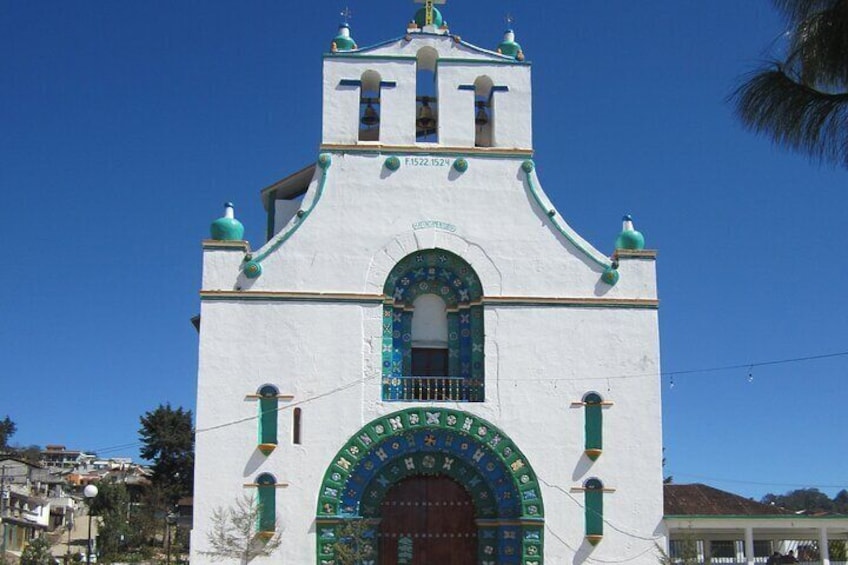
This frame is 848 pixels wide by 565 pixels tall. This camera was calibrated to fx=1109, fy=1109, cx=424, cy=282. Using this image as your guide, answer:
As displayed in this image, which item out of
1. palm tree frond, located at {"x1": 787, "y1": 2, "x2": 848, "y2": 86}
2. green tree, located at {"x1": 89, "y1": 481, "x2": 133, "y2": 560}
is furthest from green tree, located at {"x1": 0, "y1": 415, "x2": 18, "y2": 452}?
palm tree frond, located at {"x1": 787, "y1": 2, "x2": 848, "y2": 86}

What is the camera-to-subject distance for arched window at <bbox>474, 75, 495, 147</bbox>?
80.9ft

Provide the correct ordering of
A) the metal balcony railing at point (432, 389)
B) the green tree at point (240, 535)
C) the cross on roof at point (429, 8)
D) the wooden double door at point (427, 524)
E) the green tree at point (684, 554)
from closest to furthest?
the green tree at point (684, 554)
the green tree at point (240, 535)
the wooden double door at point (427, 524)
the metal balcony railing at point (432, 389)
the cross on roof at point (429, 8)

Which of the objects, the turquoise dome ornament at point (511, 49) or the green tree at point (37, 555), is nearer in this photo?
the turquoise dome ornament at point (511, 49)

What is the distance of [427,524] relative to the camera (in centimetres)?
2225

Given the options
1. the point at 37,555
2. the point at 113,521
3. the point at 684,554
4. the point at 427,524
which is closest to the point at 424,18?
the point at 427,524

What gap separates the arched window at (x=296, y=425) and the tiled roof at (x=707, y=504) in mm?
7653

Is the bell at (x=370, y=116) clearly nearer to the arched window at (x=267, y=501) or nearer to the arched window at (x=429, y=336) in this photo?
the arched window at (x=429, y=336)

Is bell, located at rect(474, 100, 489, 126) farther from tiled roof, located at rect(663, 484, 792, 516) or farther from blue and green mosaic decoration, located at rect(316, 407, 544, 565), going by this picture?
tiled roof, located at rect(663, 484, 792, 516)

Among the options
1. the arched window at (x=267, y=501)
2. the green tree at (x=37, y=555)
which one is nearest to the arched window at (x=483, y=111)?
the arched window at (x=267, y=501)

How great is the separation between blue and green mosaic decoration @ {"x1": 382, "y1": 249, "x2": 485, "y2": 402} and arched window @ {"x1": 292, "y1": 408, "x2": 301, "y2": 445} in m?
1.85

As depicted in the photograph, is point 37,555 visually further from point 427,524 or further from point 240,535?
point 427,524

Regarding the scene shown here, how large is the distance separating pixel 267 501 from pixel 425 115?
30.9 feet

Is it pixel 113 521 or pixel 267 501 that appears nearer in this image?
pixel 267 501

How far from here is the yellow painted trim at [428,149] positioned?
77.8 ft
